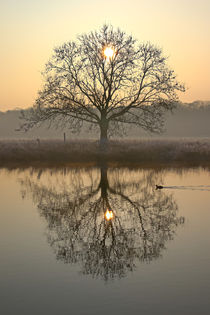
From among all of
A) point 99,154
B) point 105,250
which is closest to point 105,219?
point 105,250

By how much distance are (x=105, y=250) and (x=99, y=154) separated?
98.0 ft

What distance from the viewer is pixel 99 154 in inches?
1678

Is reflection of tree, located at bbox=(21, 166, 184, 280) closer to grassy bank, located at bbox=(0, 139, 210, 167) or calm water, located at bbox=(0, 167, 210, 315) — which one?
calm water, located at bbox=(0, 167, 210, 315)

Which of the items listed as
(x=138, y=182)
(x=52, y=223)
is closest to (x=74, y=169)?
(x=138, y=182)

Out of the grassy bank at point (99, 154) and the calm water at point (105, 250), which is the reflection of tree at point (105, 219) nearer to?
the calm water at point (105, 250)

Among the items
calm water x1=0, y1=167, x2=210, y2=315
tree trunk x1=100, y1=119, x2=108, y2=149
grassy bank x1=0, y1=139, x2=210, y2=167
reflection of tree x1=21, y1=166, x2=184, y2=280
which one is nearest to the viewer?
calm water x1=0, y1=167, x2=210, y2=315

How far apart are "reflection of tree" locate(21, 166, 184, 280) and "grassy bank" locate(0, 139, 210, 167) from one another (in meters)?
11.7

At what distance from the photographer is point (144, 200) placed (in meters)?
21.2

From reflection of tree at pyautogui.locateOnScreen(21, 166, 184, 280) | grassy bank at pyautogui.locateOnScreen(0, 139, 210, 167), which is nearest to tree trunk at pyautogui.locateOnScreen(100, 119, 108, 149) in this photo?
grassy bank at pyautogui.locateOnScreen(0, 139, 210, 167)

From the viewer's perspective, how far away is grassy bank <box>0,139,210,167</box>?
41.2 metres

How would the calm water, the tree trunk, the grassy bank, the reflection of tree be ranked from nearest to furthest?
1. the calm water
2. the reflection of tree
3. the grassy bank
4. the tree trunk

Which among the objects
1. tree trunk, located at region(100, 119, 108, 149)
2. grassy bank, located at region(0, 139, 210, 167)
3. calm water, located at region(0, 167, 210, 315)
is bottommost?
calm water, located at region(0, 167, 210, 315)

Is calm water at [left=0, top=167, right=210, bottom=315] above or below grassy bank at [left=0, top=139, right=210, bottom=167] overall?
below

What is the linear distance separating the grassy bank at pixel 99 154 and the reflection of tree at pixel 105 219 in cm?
1174
